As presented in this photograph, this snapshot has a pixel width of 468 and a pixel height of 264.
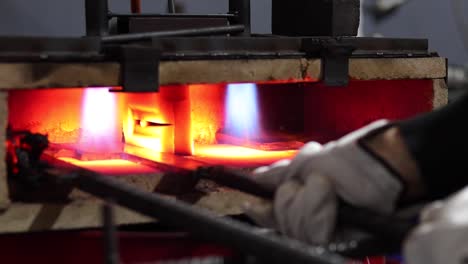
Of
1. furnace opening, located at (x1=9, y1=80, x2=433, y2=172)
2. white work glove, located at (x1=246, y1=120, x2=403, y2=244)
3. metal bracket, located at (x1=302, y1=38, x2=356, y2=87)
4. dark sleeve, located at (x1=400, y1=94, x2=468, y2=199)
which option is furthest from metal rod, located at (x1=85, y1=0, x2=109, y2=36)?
dark sleeve, located at (x1=400, y1=94, x2=468, y2=199)

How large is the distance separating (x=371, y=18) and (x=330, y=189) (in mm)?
4077

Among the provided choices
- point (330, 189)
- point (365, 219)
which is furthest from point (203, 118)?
point (365, 219)

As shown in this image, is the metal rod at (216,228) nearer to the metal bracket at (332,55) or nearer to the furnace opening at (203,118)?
the furnace opening at (203,118)

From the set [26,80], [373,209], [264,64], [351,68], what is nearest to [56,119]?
[26,80]

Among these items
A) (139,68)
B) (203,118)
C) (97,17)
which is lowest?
(203,118)

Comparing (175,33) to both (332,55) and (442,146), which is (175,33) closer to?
(332,55)

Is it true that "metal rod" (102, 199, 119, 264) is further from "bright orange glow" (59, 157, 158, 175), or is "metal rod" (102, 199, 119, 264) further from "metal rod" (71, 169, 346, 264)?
"bright orange glow" (59, 157, 158, 175)

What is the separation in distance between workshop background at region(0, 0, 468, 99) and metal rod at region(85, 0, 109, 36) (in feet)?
5.78

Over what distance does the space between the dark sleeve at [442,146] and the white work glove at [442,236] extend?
7.2 inches

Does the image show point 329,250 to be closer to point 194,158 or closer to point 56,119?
point 194,158

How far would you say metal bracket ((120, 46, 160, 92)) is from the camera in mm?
2171

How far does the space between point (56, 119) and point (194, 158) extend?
21.2 inches

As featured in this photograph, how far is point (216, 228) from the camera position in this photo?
138 cm

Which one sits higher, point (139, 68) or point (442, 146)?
point (139, 68)
